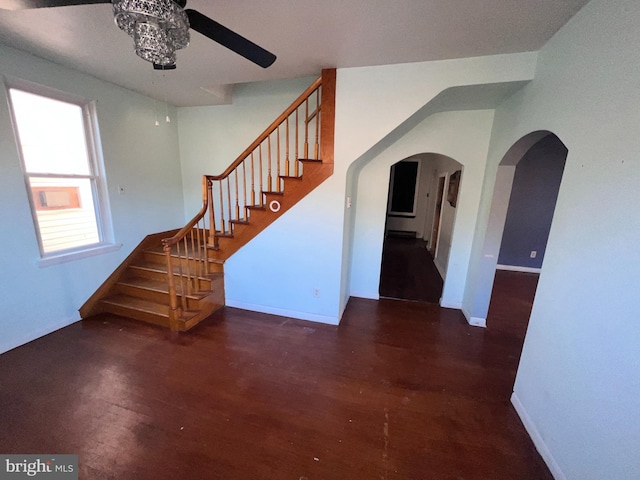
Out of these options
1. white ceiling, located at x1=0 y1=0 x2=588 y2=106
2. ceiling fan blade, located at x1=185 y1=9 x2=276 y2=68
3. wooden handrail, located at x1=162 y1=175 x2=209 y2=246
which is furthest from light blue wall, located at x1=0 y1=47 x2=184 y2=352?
ceiling fan blade, located at x1=185 y1=9 x2=276 y2=68

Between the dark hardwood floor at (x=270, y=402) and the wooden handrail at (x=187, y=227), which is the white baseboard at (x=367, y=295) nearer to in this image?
the dark hardwood floor at (x=270, y=402)

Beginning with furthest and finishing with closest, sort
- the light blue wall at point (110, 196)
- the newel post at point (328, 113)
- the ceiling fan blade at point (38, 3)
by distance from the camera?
the newel post at point (328, 113) < the light blue wall at point (110, 196) < the ceiling fan blade at point (38, 3)

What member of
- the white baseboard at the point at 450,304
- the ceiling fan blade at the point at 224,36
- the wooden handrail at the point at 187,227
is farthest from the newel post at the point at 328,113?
the white baseboard at the point at 450,304

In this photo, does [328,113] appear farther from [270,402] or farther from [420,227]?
[420,227]

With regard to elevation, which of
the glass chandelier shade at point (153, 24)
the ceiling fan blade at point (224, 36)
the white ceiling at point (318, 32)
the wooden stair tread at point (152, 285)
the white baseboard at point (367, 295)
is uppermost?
the white ceiling at point (318, 32)

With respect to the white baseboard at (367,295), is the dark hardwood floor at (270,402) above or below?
below

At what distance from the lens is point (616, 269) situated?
3.66ft

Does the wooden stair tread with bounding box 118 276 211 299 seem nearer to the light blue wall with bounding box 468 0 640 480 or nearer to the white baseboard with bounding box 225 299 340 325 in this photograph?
the white baseboard with bounding box 225 299 340 325

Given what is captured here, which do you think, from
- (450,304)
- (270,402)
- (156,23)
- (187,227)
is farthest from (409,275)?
(156,23)

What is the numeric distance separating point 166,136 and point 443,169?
5.39 m

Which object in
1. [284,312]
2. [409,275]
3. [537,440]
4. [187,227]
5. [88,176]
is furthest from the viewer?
[409,275]

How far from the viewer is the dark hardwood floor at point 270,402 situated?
1.41m

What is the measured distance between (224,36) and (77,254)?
2962 mm

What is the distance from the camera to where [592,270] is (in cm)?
125
